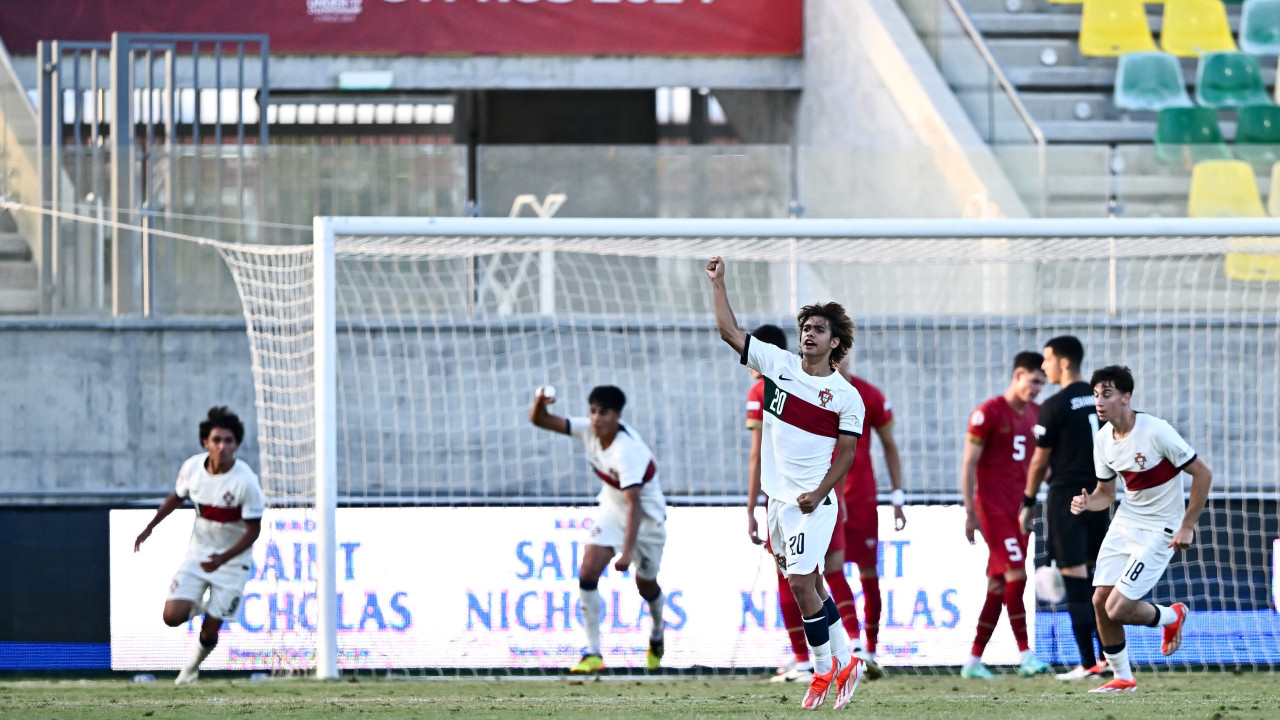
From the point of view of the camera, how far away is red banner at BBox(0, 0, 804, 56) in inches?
581

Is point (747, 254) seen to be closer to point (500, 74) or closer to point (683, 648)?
point (683, 648)

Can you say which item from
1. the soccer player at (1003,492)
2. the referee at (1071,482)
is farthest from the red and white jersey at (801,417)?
the soccer player at (1003,492)

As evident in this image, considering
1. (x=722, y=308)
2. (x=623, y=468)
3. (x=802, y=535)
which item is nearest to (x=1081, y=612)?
(x=623, y=468)

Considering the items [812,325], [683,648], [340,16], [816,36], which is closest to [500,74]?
[340,16]

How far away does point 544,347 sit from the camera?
11055 millimetres

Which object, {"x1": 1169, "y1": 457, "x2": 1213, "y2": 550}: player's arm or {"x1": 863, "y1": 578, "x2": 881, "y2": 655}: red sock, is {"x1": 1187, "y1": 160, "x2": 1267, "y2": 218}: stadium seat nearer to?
{"x1": 863, "y1": 578, "x2": 881, "y2": 655}: red sock

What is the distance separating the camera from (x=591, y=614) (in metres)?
8.76

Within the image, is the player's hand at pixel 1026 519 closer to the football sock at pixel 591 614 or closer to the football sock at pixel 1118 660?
the football sock at pixel 1118 660

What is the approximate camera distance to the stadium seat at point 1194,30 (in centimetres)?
1491

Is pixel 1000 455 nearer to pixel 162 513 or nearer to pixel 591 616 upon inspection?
pixel 591 616

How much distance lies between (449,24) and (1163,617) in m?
9.81

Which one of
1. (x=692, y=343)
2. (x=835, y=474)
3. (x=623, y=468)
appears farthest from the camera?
(x=692, y=343)

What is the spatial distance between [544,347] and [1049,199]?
144 inches

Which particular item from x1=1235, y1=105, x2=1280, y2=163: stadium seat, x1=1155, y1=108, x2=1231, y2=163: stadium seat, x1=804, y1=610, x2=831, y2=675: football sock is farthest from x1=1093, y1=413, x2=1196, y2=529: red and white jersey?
x1=1235, y1=105, x2=1280, y2=163: stadium seat
